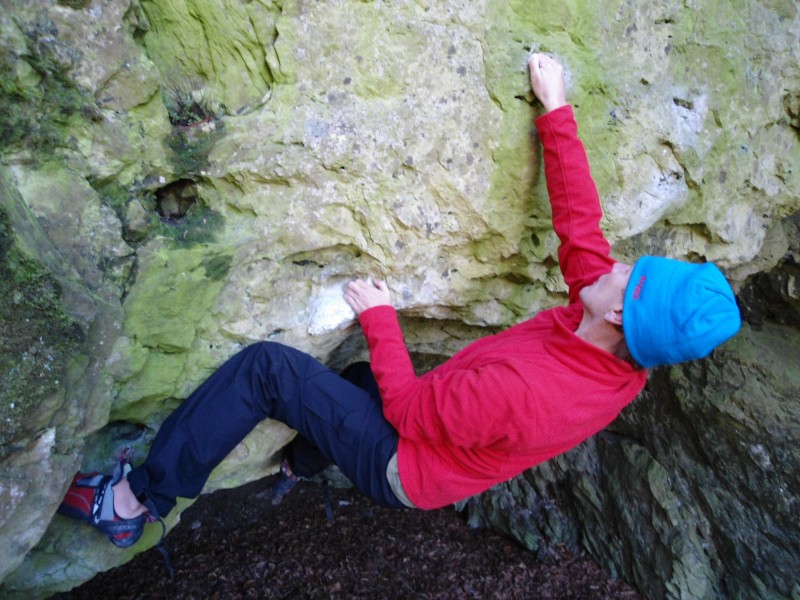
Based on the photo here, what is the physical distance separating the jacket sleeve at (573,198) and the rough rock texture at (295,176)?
0.36ft

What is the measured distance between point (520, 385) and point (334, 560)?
2091mm

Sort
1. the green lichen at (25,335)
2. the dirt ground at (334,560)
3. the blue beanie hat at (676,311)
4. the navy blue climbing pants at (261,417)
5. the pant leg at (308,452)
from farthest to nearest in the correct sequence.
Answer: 1. the dirt ground at (334,560)
2. the pant leg at (308,452)
3. the navy blue climbing pants at (261,417)
4. the blue beanie hat at (676,311)
5. the green lichen at (25,335)

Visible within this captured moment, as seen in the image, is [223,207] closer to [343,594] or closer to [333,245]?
[333,245]

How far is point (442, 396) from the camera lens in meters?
1.77

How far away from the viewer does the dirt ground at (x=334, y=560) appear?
297 cm

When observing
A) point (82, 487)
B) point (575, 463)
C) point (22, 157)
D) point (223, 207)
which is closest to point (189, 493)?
point (82, 487)

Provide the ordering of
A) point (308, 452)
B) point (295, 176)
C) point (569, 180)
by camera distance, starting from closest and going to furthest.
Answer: point (295, 176) → point (569, 180) → point (308, 452)

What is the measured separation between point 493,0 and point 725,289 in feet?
3.67

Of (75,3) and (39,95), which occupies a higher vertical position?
(75,3)

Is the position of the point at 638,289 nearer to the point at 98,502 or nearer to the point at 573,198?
the point at 573,198

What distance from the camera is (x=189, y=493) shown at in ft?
6.44

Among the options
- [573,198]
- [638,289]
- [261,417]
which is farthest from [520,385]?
[261,417]

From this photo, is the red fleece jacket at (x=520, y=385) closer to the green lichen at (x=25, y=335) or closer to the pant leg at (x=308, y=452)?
the pant leg at (x=308, y=452)

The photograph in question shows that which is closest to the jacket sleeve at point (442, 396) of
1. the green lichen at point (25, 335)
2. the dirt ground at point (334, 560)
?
the green lichen at point (25, 335)
